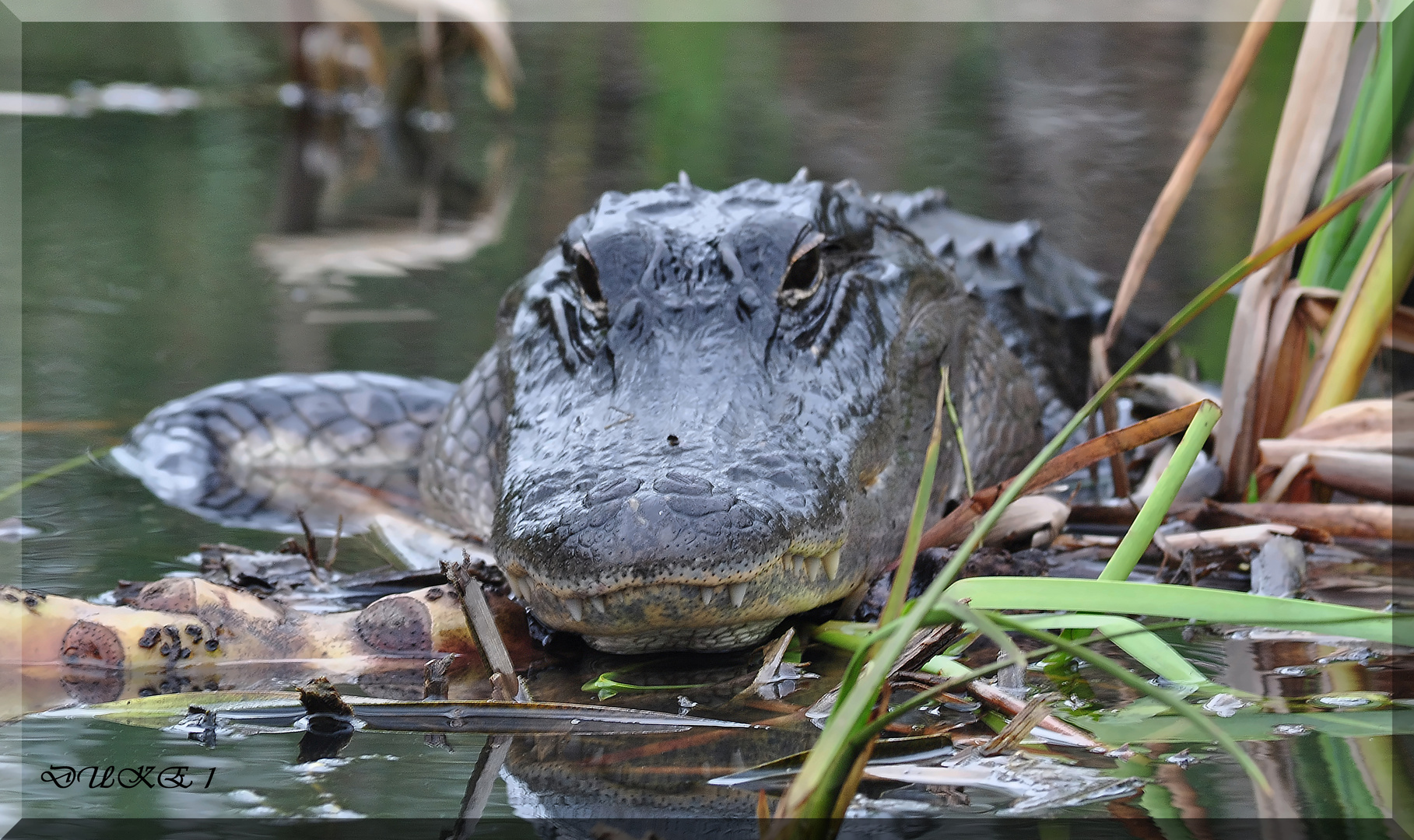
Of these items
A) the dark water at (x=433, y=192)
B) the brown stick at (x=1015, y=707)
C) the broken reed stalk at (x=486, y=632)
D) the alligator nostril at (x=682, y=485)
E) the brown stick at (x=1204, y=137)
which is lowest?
the dark water at (x=433, y=192)

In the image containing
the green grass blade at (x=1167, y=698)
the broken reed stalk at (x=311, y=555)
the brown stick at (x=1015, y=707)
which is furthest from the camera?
the broken reed stalk at (x=311, y=555)

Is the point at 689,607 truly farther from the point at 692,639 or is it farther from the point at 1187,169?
the point at 1187,169

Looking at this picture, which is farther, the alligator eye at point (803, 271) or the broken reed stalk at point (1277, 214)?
the broken reed stalk at point (1277, 214)

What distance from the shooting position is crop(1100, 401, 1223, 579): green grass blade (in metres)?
1.72

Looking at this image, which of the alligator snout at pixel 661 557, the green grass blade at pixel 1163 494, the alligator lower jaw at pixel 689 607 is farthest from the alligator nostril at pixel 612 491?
the green grass blade at pixel 1163 494

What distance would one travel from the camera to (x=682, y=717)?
1.74 meters

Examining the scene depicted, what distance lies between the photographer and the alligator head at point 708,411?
1868 millimetres

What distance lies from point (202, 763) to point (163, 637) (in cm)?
46

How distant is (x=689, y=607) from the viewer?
1882mm

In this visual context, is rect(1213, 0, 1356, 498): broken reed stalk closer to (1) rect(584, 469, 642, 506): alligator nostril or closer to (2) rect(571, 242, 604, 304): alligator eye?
(2) rect(571, 242, 604, 304): alligator eye

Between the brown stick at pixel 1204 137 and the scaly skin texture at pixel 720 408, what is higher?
the brown stick at pixel 1204 137

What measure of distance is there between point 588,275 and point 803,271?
1.36ft

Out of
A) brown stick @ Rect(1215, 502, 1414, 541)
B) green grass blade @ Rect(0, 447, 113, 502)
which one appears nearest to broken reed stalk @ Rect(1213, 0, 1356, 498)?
brown stick @ Rect(1215, 502, 1414, 541)

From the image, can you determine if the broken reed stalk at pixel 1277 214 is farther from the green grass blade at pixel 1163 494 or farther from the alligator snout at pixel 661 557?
the alligator snout at pixel 661 557
